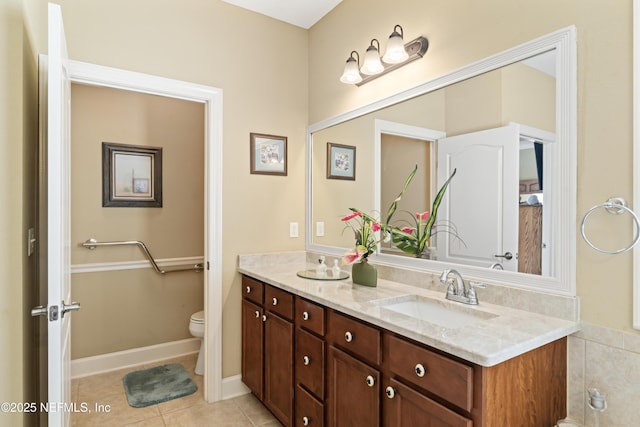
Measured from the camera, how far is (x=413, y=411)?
4.14 ft

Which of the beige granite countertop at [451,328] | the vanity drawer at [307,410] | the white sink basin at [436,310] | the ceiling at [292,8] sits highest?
the ceiling at [292,8]

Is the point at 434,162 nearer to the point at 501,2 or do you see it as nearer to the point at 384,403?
the point at 501,2

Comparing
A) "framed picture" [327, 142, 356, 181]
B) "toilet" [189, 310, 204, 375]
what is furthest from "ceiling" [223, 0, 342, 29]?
"toilet" [189, 310, 204, 375]

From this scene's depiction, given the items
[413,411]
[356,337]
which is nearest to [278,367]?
[356,337]

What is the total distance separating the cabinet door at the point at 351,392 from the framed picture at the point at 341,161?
1.25m

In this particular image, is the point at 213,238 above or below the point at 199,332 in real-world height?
above

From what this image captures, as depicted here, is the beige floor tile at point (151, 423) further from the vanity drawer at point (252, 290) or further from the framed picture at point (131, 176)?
the framed picture at point (131, 176)

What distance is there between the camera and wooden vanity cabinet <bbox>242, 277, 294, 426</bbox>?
2039mm

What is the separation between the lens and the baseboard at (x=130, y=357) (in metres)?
2.89

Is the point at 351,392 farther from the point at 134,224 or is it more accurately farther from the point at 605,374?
the point at 134,224

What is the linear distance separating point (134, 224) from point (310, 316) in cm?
209

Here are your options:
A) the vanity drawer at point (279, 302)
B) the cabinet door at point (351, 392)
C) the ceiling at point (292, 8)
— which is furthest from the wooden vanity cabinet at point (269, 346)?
the ceiling at point (292, 8)

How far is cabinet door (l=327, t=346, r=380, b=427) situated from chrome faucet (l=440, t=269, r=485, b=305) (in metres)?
0.51

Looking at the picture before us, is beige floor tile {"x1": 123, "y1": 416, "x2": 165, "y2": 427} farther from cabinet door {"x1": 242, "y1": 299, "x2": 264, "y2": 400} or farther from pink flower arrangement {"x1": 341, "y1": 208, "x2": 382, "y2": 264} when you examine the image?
pink flower arrangement {"x1": 341, "y1": 208, "x2": 382, "y2": 264}
